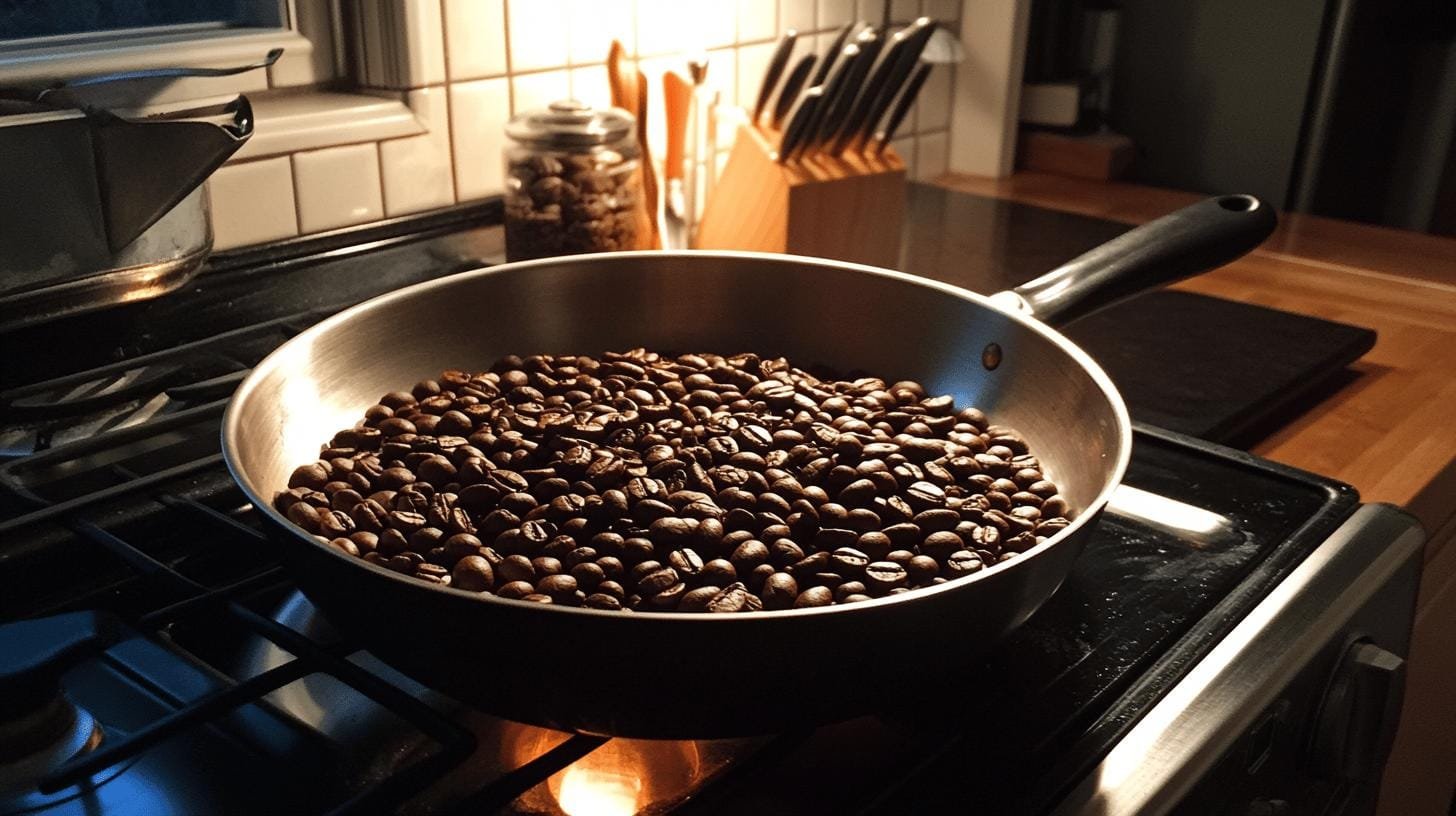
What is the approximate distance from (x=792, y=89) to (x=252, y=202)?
0.53 meters

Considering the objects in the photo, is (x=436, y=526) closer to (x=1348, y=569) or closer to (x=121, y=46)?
(x=1348, y=569)

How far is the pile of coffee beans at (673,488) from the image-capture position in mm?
649

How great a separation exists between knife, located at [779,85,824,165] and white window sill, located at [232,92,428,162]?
35cm

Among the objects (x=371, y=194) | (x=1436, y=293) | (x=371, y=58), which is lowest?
(x=1436, y=293)

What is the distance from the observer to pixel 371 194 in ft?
4.09

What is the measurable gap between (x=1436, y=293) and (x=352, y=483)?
1213 mm

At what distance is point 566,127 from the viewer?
117 centimetres

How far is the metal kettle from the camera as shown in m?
0.84

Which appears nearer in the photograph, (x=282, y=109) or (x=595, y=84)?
(x=282, y=109)

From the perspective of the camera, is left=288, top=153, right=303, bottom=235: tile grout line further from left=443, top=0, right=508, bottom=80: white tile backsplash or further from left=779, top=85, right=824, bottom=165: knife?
left=779, top=85, right=824, bottom=165: knife

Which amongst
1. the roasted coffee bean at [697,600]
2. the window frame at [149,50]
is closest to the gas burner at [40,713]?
the roasted coffee bean at [697,600]

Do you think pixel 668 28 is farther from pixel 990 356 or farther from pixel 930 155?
pixel 990 356

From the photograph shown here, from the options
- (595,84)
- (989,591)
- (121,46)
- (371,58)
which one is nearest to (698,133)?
(595,84)

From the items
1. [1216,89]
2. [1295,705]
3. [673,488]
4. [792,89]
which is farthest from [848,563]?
[1216,89]
